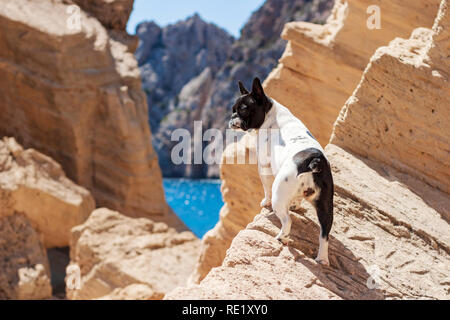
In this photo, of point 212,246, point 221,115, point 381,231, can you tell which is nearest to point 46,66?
point 212,246

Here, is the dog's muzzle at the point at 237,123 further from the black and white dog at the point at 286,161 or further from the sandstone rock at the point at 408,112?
the sandstone rock at the point at 408,112

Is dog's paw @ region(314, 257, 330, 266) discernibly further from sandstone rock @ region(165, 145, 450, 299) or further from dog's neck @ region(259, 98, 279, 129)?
dog's neck @ region(259, 98, 279, 129)

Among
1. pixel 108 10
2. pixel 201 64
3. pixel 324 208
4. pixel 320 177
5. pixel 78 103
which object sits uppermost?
pixel 108 10

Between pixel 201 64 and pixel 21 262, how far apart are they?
39.2m

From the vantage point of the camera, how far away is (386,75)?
167 inches

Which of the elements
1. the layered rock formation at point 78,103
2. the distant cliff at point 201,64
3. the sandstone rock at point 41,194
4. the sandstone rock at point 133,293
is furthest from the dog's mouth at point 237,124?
the distant cliff at point 201,64

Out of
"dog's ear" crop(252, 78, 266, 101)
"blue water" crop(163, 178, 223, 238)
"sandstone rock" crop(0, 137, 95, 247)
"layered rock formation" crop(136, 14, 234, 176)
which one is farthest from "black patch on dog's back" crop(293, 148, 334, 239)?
"layered rock formation" crop(136, 14, 234, 176)

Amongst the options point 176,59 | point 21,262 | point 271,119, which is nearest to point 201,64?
point 176,59

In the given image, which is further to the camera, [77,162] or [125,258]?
[77,162]

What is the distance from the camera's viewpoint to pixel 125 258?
29.7 feet

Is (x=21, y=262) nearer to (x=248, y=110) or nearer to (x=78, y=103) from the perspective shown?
(x=78, y=103)

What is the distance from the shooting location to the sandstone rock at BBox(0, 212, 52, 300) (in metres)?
8.56

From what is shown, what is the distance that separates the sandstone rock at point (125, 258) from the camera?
8555 millimetres

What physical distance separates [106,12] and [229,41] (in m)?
34.6
